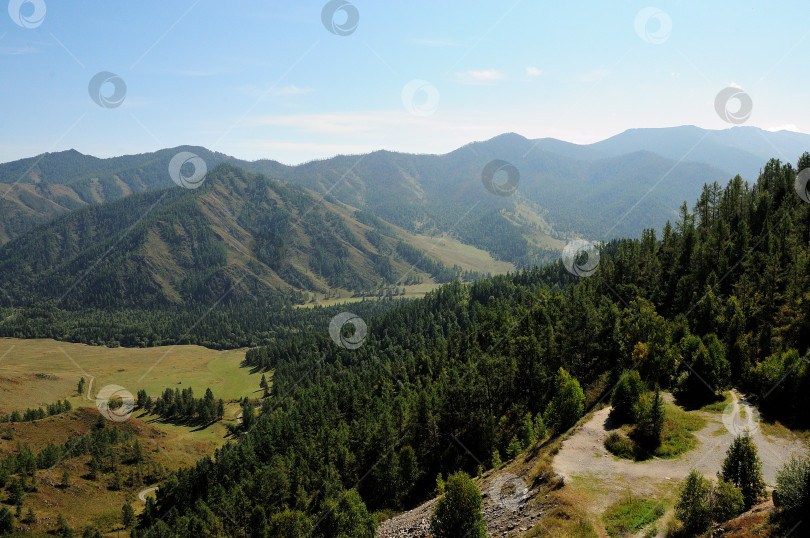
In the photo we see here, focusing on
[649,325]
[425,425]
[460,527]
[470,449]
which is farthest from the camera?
[425,425]

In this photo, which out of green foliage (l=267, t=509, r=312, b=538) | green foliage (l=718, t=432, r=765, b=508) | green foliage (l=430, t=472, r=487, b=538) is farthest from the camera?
green foliage (l=267, t=509, r=312, b=538)

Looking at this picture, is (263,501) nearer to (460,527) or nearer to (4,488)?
(460,527)

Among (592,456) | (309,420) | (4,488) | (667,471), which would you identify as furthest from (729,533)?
(4,488)

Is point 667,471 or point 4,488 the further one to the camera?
point 4,488

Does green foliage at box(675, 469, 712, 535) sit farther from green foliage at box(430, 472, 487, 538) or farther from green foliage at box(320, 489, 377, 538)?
green foliage at box(320, 489, 377, 538)

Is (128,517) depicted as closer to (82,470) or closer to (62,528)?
(62,528)

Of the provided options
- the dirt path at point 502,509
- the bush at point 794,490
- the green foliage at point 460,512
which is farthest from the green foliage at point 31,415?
the bush at point 794,490

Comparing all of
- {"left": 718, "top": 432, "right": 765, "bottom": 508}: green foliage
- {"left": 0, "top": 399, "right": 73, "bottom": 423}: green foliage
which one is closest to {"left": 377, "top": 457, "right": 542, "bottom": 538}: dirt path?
{"left": 718, "top": 432, "right": 765, "bottom": 508}: green foliage
